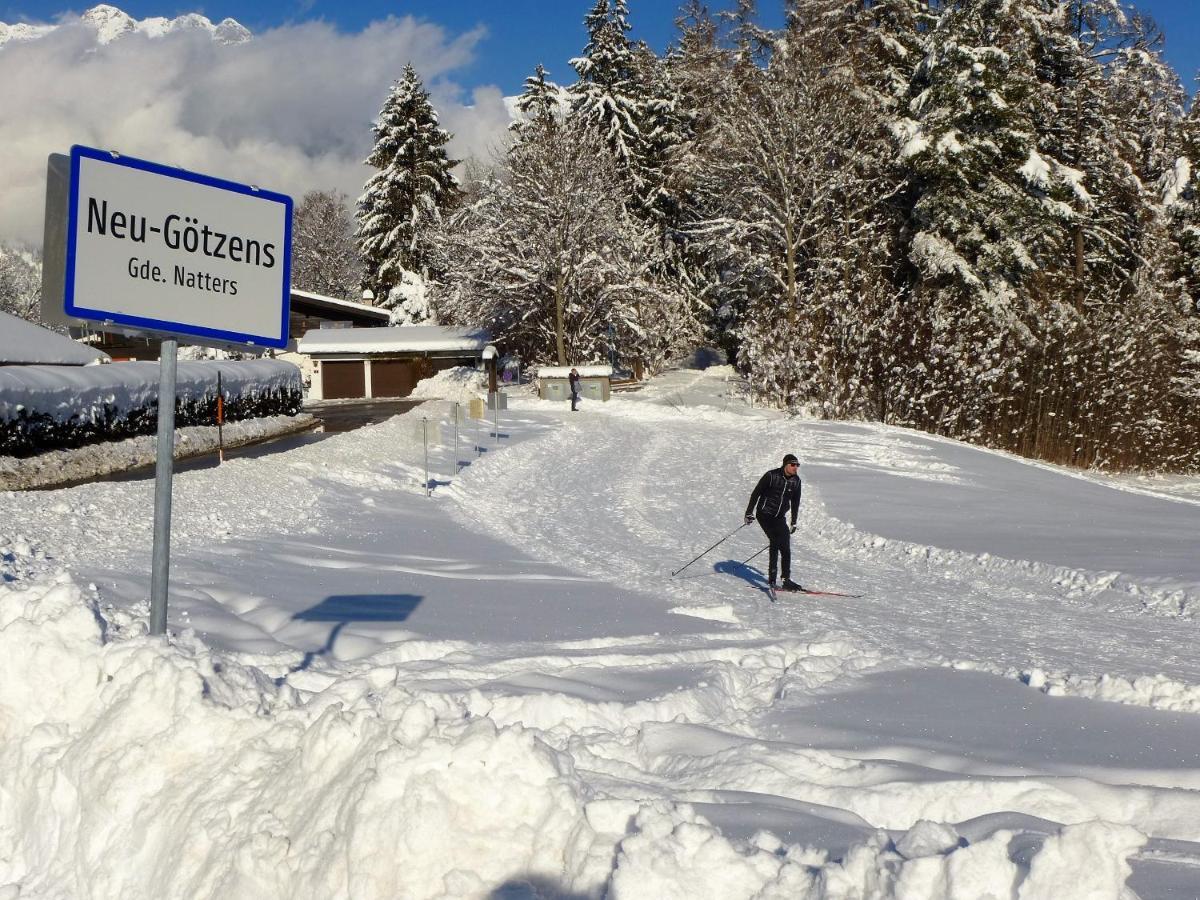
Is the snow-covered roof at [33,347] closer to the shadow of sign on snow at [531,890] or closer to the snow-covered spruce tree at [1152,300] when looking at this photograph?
the shadow of sign on snow at [531,890]

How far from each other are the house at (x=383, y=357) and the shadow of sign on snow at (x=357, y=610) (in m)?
44.6

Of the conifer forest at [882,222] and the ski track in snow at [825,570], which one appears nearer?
the ski track in snow at [825,570]

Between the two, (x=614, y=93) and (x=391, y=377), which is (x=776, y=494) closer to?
(x=391, y=377)

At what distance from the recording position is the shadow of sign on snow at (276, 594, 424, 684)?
26.1 feet

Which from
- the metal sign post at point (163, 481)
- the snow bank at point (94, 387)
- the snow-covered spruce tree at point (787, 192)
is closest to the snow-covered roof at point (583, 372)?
the snow-covered spruce tree at point (787, 192)

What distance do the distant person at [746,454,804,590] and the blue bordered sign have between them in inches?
332

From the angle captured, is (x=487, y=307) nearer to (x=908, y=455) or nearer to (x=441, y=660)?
(x=908, y=455)

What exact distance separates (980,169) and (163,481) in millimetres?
42561

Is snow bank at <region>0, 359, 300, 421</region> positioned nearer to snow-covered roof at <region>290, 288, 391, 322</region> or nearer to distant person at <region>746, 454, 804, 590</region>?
distant person at <region>746, 454, 804, 590</region>

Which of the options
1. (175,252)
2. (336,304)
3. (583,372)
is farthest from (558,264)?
(175,252)

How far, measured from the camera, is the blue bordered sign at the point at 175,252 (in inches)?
185

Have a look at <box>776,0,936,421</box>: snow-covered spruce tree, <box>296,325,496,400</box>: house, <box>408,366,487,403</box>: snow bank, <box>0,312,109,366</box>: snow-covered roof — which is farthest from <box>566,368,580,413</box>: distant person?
<box>0,312,109,366</box>: snow-covered roof

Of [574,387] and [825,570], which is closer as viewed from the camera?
[825,570]

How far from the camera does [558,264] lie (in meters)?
49.5
